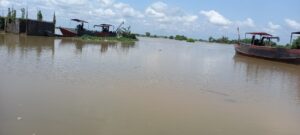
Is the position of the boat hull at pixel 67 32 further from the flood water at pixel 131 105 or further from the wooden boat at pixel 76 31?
the flood water at pixel 131 105

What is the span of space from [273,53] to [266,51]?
0.87 m

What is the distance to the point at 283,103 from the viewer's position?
9.48 metres

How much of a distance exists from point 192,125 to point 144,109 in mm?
1204

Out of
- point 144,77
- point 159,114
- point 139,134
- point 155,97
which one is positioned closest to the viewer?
point 139,134

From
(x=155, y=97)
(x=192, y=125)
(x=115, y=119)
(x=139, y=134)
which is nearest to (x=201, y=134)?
(x=192, y=125)

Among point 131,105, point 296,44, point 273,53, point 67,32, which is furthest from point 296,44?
point 67,32

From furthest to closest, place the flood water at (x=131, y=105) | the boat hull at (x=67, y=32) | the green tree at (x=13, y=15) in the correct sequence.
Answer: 1. the boat hull at (x=67, y=32)
2. the green tree at (x=13, y=15)
3. the flood water at (x=131, y=105)

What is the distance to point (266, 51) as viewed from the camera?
25.6m

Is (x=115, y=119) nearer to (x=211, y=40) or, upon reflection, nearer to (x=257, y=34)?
(x=257, y=34)

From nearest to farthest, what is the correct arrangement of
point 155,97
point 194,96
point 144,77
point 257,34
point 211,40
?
point 155,97 → point 194,96 → point 144,77 → point 257,34 → point 211,40

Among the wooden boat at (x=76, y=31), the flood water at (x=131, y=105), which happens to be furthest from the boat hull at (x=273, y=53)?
the wooden boat at (x=76, y=31)

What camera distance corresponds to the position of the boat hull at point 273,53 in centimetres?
2298

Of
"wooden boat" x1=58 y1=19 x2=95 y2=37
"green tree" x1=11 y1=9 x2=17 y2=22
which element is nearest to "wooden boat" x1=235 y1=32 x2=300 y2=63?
"wooden boat" x1=58 y1=19 x2=95 y2=37

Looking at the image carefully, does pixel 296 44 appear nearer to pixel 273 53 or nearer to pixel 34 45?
pixel 273 53
